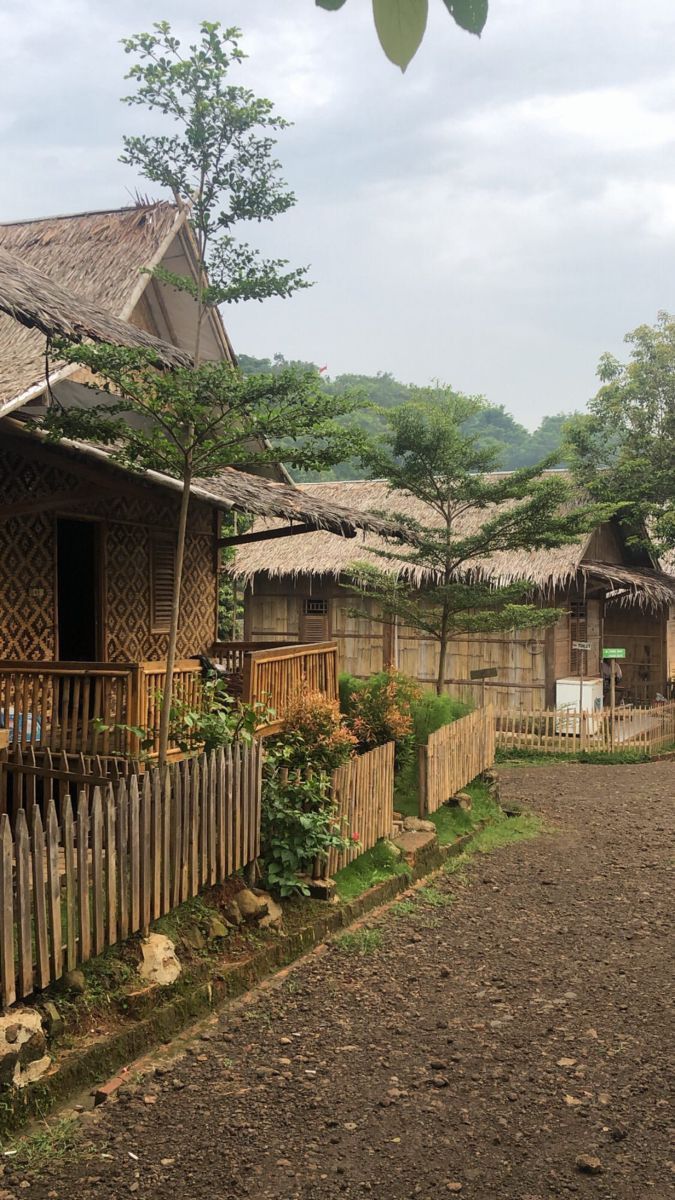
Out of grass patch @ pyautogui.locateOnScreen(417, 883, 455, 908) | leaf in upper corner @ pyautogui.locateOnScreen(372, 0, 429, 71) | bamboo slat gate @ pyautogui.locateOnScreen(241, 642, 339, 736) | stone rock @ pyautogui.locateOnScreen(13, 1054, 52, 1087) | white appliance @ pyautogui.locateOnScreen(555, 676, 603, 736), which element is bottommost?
grass patch @ pyautogui.locateOnScreen(417, 883, 455, 908)

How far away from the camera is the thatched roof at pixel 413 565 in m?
19.2

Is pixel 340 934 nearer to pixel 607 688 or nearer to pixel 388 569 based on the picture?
pixel 388 569

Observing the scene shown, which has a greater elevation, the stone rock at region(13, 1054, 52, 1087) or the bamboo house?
the bamboo house

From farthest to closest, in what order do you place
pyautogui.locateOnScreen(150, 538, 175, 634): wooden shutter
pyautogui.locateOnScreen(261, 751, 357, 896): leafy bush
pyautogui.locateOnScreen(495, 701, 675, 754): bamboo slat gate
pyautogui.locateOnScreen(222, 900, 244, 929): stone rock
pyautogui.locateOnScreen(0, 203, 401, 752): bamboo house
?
pyautogui.locateOnScreen(495, 701, 675, 754): bamboo slat gate, pyautogui.locateOnScreen(150, 538, 175, 634): wooden shutter, pyautogui.locateOnScreen(0, 203, 401, 752): bamboo house, pyautogui.locateOnScreen(261, 751, 357, 896): leafy bush, pyautogui.locateOnScreen(222, 900, 244, 929): stone rock

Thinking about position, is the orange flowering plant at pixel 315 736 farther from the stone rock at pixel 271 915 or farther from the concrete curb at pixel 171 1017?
the stone rock at pixel 271 915

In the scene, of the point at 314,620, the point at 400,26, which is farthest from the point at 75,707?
the point at 314,620

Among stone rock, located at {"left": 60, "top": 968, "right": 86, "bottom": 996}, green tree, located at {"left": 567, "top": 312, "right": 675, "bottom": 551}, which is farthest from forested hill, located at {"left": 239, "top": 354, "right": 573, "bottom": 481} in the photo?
stone rock, located at {"left": 60, "top": 968, "right": 86, "bottom": 996}

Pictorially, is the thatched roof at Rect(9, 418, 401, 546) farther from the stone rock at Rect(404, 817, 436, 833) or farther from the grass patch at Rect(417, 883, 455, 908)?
the grass patch at Rect(417, 883, 455, 908)

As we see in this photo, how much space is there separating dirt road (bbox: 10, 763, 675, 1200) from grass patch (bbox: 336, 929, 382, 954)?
18 millimetres

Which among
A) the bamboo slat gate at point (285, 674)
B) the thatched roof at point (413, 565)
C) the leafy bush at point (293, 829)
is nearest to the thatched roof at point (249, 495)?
the bamboo slat gate at point (285, 674)

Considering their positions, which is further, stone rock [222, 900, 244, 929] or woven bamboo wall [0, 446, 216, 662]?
woven bamboo wall [0, 446, 216, 662]

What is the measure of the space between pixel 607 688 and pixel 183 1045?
1876 centimetres

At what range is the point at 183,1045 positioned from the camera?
551 cm

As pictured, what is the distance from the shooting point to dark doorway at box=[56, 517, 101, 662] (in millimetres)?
12609
